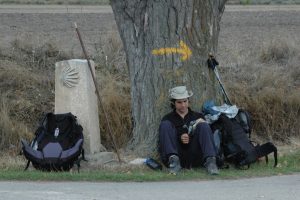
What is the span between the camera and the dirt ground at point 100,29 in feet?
52.2

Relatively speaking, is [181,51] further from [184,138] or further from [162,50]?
[184,138]

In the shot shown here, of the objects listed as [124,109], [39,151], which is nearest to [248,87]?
[124,109]

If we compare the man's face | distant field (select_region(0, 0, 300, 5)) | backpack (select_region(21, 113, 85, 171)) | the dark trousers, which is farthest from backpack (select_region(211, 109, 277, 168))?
distant field (select_region(0, 0, 300, 5))

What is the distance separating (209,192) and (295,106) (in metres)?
5.48

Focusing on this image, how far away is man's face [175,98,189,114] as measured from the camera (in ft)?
32.2

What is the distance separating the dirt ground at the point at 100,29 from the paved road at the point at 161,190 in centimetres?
657

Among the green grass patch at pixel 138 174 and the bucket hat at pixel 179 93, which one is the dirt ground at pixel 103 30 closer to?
the green grass patch at pixel 138 174

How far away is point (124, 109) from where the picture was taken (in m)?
12.4

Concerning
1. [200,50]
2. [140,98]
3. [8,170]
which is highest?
[200,50]

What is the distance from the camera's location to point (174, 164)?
9367mm

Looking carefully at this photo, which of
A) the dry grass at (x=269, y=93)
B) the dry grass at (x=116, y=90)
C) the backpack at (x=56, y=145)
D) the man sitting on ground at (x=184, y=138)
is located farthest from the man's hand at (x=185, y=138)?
the dry grass at (x=269, y=93)

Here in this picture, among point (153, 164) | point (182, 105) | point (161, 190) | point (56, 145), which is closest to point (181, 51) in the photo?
point (182, 105)

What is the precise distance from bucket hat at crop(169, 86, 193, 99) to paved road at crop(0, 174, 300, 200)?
4.74 feet

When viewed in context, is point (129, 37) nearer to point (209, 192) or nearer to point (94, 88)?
point (94, 88)
